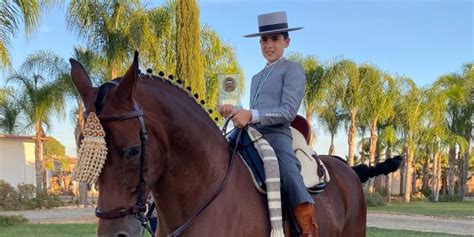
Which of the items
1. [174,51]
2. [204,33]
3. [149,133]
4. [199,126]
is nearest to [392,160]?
[199,126]

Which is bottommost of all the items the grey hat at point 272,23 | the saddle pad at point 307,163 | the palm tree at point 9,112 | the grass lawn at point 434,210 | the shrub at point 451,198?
the shrub at point 451,198

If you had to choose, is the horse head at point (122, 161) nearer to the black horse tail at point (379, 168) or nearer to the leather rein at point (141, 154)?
the leather rein at point (141, 154)

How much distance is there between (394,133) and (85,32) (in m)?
22.6

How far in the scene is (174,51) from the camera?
19.9 meters

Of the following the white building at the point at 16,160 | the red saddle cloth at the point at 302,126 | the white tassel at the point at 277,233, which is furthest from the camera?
the white building at the point at 16,160


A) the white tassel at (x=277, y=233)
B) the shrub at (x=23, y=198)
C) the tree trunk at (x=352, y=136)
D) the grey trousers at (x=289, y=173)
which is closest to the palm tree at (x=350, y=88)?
the tree trunk at (x=352, y=136)

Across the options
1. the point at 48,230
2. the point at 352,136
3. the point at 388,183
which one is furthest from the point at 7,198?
the point at 388,183

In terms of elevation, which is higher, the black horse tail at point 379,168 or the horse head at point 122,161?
the horse head at point 122,161

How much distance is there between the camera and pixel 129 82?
2.48 metres

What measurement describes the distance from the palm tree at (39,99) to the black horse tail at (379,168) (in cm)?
2113

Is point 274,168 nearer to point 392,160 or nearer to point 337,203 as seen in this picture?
point 337,203

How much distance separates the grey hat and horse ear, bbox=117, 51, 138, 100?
1.35m

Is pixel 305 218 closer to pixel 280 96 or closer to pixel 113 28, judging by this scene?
pixel 280 96

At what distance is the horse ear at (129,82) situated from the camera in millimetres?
2451
